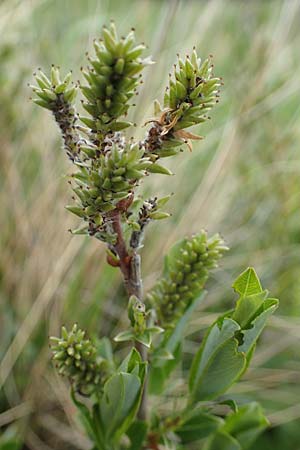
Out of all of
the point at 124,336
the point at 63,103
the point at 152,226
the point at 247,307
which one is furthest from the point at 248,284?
the point at 152,226

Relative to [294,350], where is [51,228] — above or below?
above

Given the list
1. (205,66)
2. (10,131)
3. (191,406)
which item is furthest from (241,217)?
(205,66)

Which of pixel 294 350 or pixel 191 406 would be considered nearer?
pixel 191 406

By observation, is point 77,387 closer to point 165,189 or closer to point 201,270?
point 201,270

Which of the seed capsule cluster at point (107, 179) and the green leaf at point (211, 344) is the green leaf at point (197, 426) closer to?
the green leaf at point (211, 344)

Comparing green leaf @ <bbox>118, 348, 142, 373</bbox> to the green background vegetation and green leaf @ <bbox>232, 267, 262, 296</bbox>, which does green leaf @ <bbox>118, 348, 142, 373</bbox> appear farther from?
the green background vegetation

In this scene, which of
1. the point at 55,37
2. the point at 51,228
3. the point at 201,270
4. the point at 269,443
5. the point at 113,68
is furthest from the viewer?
the point at 55,37

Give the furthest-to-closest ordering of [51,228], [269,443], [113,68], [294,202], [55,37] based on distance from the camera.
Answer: [55,37] → [294,202] → [51,228] → [269,443] → [113,68]
